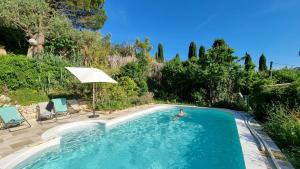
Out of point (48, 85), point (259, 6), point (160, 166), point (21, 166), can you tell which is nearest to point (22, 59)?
point (48, 85)

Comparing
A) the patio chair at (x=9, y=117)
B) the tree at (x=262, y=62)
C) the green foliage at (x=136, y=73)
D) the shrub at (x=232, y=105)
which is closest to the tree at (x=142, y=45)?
the green foliage at (x=136, y=73)

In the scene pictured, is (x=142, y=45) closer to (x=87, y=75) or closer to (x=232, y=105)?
(x=232, y=105)

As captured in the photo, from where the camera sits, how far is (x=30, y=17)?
13.9 metres

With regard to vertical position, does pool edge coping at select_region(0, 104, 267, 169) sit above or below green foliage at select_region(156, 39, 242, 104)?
below

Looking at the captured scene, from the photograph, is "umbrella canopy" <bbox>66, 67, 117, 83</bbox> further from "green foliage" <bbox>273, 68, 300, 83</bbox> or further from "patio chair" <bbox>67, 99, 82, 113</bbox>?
"green foliage" <bbox>273, 68, 300, 83</bbox>

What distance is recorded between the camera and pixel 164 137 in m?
8.17

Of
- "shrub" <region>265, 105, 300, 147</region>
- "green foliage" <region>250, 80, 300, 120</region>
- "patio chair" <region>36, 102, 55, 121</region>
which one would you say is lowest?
"shrub" <region>265, 105, 300, 147</region>

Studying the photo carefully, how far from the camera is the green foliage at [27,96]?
9.61 m

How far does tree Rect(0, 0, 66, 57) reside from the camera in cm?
1317

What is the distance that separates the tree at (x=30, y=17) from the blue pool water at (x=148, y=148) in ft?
31.4

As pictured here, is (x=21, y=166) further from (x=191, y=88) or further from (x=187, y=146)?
(x=191, y=88)

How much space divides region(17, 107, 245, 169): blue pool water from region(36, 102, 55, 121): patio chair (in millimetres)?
1583

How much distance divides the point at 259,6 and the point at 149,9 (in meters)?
10.4

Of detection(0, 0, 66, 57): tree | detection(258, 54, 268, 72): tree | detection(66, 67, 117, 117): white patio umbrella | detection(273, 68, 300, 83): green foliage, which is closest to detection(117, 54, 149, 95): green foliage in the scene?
detection(66, 67, 117, 117): white patio umbrella
